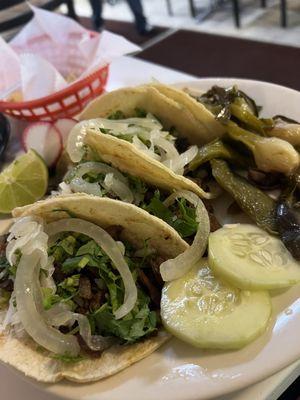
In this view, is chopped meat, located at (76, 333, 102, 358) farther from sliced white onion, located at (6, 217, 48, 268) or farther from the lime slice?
the lime slice

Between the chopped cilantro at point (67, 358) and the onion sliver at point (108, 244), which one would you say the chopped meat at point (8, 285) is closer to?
the onion sliver at point (108, 244)

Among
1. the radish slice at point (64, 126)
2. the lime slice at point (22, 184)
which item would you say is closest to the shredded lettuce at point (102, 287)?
the lime slice at point (22, 184)

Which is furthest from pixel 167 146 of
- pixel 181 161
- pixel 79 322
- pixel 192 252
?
pixel 79 322

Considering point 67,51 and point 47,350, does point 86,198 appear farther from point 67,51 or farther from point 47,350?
point 67,51

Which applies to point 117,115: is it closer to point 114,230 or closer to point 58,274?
point 114,230

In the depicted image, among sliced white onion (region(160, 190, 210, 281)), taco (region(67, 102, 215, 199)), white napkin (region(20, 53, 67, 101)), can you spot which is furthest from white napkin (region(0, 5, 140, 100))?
sliced white onion (region(160, 190, 210, 281))
